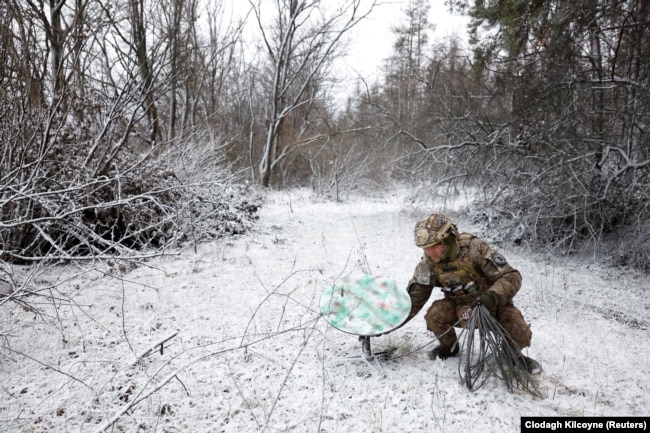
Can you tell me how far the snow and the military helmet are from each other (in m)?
0.81

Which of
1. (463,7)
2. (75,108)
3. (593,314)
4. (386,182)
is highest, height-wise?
(463,7)

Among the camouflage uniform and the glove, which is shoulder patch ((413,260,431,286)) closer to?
the camouflage uniform

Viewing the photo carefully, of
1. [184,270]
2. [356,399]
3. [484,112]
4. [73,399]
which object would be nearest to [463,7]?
[484,112]

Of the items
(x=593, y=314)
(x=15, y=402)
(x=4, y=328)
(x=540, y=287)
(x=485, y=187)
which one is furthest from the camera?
(x=485, y=187)

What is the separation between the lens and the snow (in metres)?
2.22

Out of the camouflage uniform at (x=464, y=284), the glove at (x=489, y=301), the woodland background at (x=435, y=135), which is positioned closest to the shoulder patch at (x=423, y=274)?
the camouflage uniform at (x=464, y=284)

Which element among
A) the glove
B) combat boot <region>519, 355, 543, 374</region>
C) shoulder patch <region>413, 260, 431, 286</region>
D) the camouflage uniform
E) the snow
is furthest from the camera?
shoulder patch <region>413, 260, 431, 286</region>

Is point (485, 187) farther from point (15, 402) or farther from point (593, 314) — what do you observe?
point (15, 402)

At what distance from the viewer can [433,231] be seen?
8.50ft

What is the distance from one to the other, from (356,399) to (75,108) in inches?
210

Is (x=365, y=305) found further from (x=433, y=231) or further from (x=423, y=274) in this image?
(x=433, y=231)

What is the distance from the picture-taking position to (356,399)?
241 centimetres

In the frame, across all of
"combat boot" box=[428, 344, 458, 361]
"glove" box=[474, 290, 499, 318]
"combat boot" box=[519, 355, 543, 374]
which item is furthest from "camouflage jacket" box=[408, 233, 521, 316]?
"combat boot" box=[519, 355, 543, 374]

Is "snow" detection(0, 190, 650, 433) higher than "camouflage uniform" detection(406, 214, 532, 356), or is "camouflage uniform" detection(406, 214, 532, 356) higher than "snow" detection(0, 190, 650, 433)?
"camouflage uniform" detection(406, 214, 532, 356)
